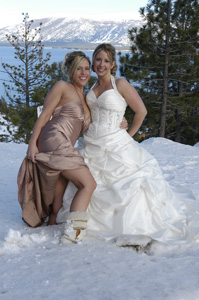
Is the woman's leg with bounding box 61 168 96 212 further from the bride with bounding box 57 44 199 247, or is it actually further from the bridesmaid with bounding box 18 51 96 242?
the bride with bounding box 57 44 199 247

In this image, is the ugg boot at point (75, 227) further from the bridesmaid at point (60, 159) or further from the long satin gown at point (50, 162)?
the long satin gown at point (50, 162)

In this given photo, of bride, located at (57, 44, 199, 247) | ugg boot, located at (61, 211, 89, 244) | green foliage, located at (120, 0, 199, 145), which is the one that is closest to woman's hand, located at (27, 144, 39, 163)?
bride, located at (57, 44, 199, 247)

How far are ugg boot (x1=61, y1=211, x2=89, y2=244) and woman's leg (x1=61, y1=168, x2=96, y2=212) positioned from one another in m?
0.07

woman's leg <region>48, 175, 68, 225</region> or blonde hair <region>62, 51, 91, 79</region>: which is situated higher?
blonde hair <region>62, 51, 91, 79</region>

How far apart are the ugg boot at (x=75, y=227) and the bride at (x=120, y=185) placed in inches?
7.4

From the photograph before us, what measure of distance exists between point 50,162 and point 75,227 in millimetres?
576

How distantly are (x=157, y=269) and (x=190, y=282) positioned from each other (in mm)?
258

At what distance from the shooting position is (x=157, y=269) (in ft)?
8.08

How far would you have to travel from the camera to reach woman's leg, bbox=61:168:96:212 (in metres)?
2.94

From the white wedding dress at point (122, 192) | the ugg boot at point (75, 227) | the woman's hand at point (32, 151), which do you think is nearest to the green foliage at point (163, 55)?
the white wedding dress at point (122, 192)

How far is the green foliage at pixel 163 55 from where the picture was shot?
1399 centimetres

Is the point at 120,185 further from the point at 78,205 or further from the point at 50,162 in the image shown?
the point at 50,162

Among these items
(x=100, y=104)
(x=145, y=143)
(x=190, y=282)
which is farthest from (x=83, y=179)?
(x=145, y=143)

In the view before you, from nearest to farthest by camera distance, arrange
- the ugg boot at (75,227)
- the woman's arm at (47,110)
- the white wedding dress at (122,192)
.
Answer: the ugg boot at (75,227) < the white wedding dress at (122,192) < the woman's arm at (47,110)
